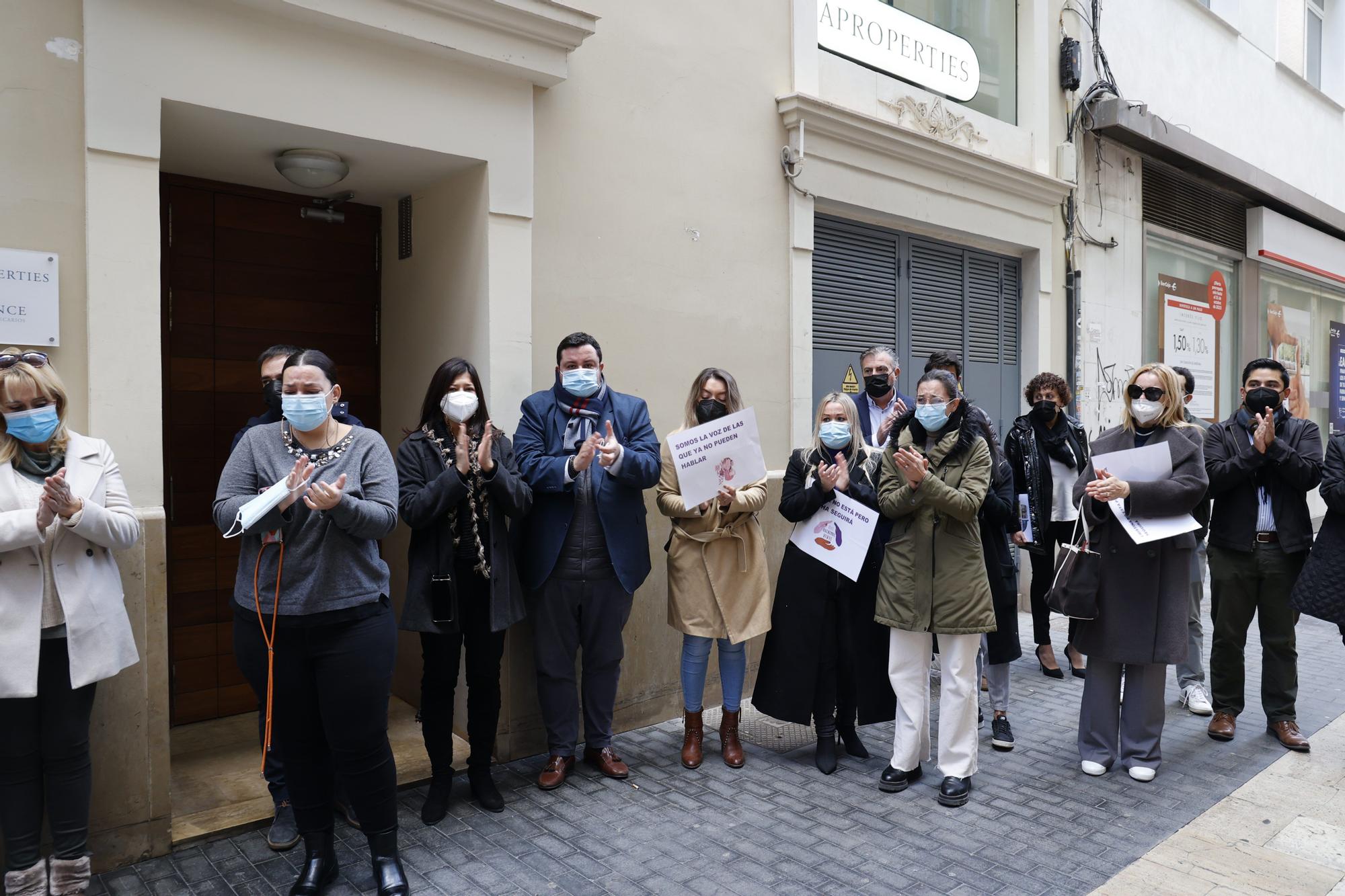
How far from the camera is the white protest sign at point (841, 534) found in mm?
4773

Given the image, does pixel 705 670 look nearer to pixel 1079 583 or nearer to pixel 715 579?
pixel 715 579

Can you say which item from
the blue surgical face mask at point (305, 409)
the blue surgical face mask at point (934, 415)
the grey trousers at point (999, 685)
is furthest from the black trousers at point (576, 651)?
the grey trousers at point (999, 685)

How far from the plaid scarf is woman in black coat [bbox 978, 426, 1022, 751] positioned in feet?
6.69

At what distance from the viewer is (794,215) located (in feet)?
21.1

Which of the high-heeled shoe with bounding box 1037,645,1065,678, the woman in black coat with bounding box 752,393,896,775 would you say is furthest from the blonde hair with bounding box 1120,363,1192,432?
the high-heeled shoe with bounding box 1037,645,1065,678

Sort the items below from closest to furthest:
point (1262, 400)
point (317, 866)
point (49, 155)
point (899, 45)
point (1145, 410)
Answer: point (317, 866)
point (49, 155)
point (1145, 410)
point (1262, 400)
point (899, 45)

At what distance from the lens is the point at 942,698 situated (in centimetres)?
461

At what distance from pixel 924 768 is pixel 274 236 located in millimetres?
4549

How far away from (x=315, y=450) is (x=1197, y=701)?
5383 mm

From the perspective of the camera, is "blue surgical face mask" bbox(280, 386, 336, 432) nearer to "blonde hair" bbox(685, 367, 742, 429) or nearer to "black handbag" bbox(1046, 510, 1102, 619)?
"blonde hair" bbox(685, 367, 742, 429)

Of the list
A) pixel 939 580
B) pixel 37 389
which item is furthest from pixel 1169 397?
pixel 37 389

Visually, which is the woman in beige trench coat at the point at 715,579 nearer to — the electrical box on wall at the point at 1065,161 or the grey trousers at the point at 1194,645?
the grey trousers at the point at 1194,645

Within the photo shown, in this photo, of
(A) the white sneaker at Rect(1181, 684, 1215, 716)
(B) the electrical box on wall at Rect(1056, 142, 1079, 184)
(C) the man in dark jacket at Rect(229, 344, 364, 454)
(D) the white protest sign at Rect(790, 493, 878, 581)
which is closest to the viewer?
(C) the man in dark jacket at Rect(229, 344, 364, 454)

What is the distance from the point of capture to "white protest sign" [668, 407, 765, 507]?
4.74 metres
